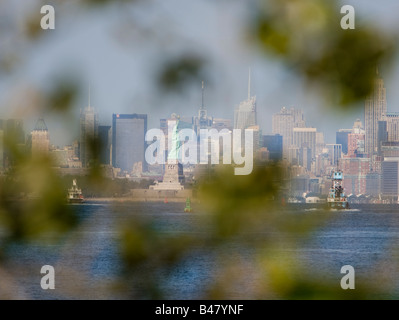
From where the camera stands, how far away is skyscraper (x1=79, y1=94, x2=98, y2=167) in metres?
0.69

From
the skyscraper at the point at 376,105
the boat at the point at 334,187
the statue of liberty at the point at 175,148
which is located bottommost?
the boat at the point at 334,187

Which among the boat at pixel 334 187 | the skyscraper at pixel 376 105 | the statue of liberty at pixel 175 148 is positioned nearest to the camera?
the skyscraper at pixel 376 105

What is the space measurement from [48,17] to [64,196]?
188mm

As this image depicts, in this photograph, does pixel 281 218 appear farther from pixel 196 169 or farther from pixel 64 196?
pixel 64 196

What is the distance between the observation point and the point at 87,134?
2.28 ft

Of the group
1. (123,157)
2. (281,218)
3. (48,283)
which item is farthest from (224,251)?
(48,283)

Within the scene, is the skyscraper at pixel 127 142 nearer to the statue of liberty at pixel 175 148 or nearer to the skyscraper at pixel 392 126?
the statue of liberty at pixel 175 148

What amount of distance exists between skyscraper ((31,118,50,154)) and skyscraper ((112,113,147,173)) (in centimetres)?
7

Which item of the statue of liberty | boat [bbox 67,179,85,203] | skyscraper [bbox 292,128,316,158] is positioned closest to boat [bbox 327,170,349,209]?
skyscraper [bbox 292,128,316,158]

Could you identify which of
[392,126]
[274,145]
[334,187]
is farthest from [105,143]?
[334,187]

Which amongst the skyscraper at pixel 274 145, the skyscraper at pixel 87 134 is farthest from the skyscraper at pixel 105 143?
the skyscraper at pixel 274 145

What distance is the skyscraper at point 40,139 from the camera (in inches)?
27.2

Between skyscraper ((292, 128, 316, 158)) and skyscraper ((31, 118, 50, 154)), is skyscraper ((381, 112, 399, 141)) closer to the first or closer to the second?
skyscraper ((292, 128, 316, 158))

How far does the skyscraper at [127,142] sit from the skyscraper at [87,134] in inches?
1.0
